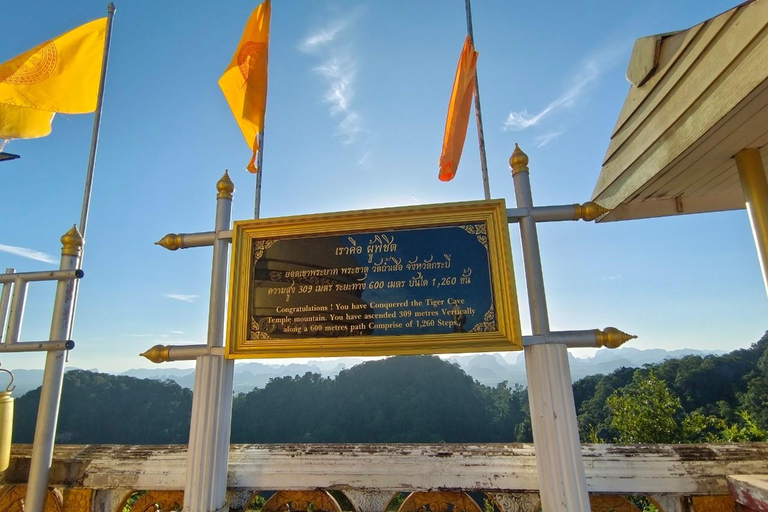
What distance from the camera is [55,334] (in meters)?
3.45

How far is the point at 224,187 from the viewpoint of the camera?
369cm

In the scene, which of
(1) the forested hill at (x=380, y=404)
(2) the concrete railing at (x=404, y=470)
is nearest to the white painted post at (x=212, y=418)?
(2) the concrete railing at (x=404, y=470)

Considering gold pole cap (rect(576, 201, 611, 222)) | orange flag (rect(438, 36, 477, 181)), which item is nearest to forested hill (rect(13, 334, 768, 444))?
orange flag (rect(438, 36, 477, 181))

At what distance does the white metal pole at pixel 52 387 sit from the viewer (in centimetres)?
316

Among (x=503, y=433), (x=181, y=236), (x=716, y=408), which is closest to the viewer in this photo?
(x=181, y=236)

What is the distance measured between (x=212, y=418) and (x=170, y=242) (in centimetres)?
169

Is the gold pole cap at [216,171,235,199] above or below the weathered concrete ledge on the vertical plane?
above

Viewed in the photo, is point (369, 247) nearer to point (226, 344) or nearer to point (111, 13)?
point (226, 344)

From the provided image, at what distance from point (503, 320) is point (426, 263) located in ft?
2.62

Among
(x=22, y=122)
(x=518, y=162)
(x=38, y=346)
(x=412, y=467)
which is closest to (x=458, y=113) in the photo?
(x=518, y=162)

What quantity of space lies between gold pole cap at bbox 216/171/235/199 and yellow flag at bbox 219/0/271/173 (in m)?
1.49

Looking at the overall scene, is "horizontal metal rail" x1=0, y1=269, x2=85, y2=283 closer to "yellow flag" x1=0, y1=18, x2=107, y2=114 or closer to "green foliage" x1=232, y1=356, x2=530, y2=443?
"yellow flag" x1=0, y1=18, x2=107, y2=114

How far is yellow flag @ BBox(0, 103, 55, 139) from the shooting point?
4.85 metres

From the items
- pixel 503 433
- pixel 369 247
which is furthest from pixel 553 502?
pixel 503 433
